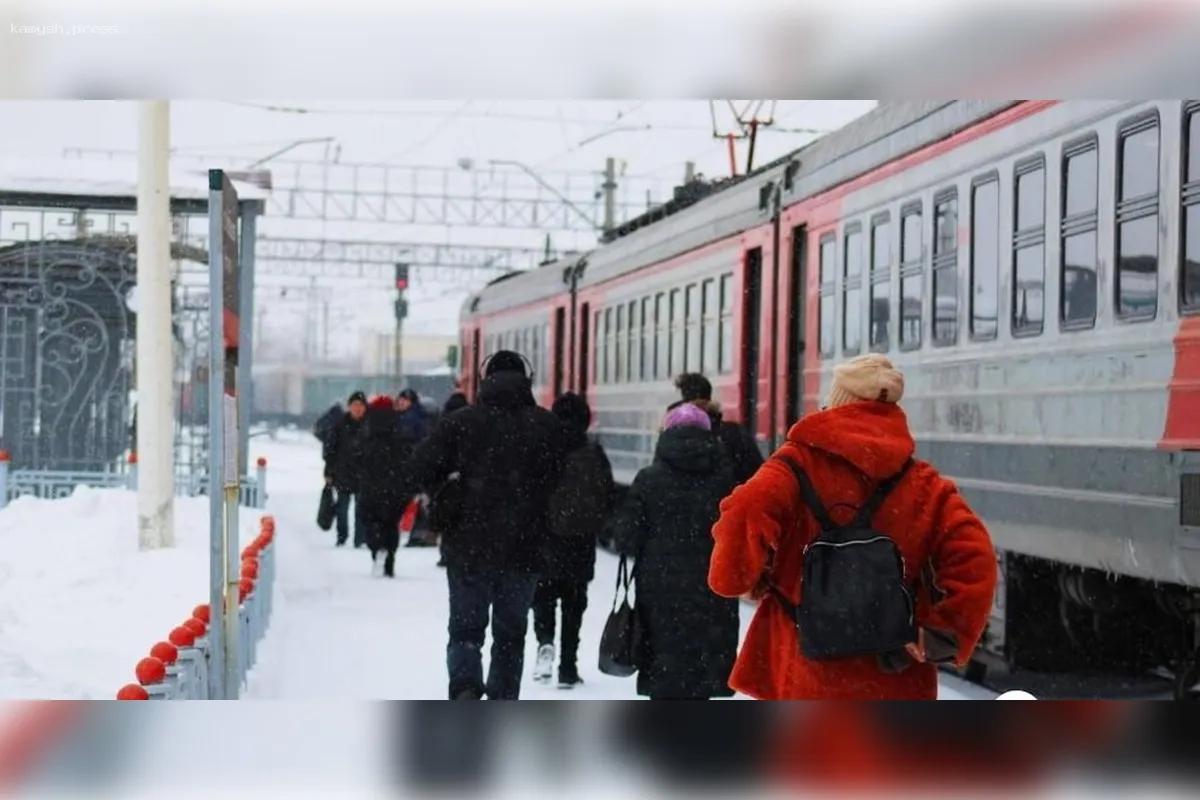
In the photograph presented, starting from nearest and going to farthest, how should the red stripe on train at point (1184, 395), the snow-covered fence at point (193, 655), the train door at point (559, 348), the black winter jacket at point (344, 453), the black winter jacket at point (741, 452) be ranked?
the snow-covered fence at point (193, 655) → the red stripe on train at point (1184, 395) → the black winter jacket at point (741, 452) → the black winter jacket at point (344, 453) → the train door at point (559, 348)

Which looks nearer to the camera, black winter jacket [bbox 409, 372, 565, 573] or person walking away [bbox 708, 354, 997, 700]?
person walking away [bbox 708, 354, 997, 700]

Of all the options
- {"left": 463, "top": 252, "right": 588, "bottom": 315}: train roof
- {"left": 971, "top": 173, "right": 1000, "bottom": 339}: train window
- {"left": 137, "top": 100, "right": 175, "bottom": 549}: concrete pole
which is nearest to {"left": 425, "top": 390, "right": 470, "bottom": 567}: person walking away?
{"left": 971, "top": 173, "right": 1000, "bottom": 339}: train window

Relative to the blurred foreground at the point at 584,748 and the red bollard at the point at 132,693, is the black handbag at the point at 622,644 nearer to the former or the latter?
the blurred foreground at the point at 584,748

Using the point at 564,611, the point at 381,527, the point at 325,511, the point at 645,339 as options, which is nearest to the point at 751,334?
the point at 645,339

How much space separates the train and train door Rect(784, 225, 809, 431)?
0.02m

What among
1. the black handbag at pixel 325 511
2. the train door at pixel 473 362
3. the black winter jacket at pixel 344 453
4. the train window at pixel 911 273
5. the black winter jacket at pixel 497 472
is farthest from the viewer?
the train door at pixel 473 362

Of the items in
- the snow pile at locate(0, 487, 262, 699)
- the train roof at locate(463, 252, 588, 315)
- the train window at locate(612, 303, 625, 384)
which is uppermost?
the train roof at locate(463, 252, 588, 315)

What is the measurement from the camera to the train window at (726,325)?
1445 cm

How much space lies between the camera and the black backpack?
4.96 meters

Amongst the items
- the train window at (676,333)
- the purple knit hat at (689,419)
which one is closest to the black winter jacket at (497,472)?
the purple knit hat at (689,419)

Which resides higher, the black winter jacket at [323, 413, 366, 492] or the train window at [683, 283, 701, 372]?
the train window at [683, 283, 701, 372]

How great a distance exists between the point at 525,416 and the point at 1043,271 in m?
2.74

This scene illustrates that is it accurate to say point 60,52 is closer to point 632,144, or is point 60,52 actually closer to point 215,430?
point 215,430

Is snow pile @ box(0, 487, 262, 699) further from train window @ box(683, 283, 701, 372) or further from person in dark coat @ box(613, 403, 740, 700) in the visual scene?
train window @ box(683, 283, 701, 372)
